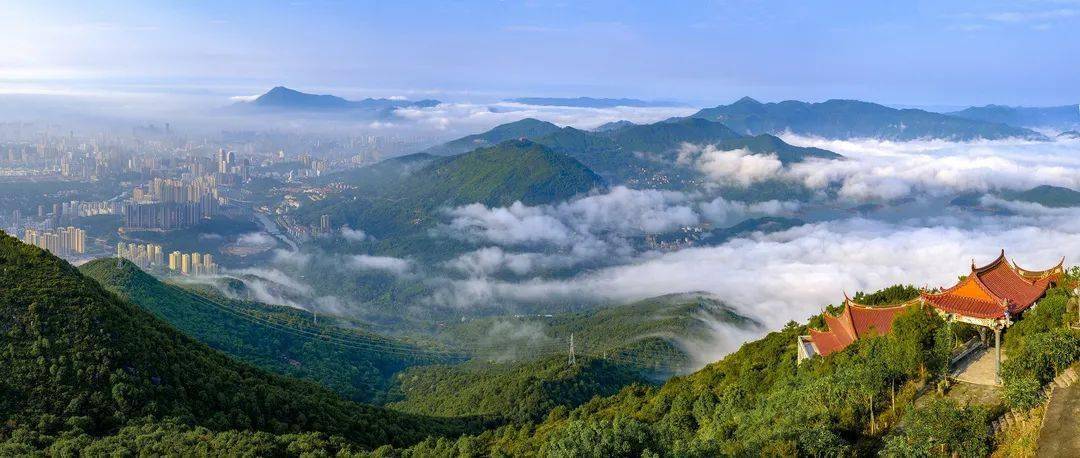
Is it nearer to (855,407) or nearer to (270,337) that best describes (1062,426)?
(855,407)

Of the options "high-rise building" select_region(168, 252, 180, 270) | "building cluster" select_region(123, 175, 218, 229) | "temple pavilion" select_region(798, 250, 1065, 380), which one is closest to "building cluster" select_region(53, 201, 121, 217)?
"building cluster" select_region(123, 175, 218, 229)

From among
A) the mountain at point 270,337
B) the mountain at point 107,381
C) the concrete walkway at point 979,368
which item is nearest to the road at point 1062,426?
the concrete walkway at point 979,368

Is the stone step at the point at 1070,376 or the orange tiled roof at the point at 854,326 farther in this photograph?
the orange tiled roof at the point at 854,326

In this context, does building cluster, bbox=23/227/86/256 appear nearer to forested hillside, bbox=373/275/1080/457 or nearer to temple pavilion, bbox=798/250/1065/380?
forested hillside, bbox=373/275/1080/457

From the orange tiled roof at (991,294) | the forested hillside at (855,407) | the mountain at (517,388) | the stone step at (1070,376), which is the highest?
Answer: the orange tiled roof at (991,294)

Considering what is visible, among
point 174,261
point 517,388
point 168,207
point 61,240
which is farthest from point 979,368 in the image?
point 168,207

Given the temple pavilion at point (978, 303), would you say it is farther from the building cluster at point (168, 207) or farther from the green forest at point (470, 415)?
the building cluster at point (168, 207)
